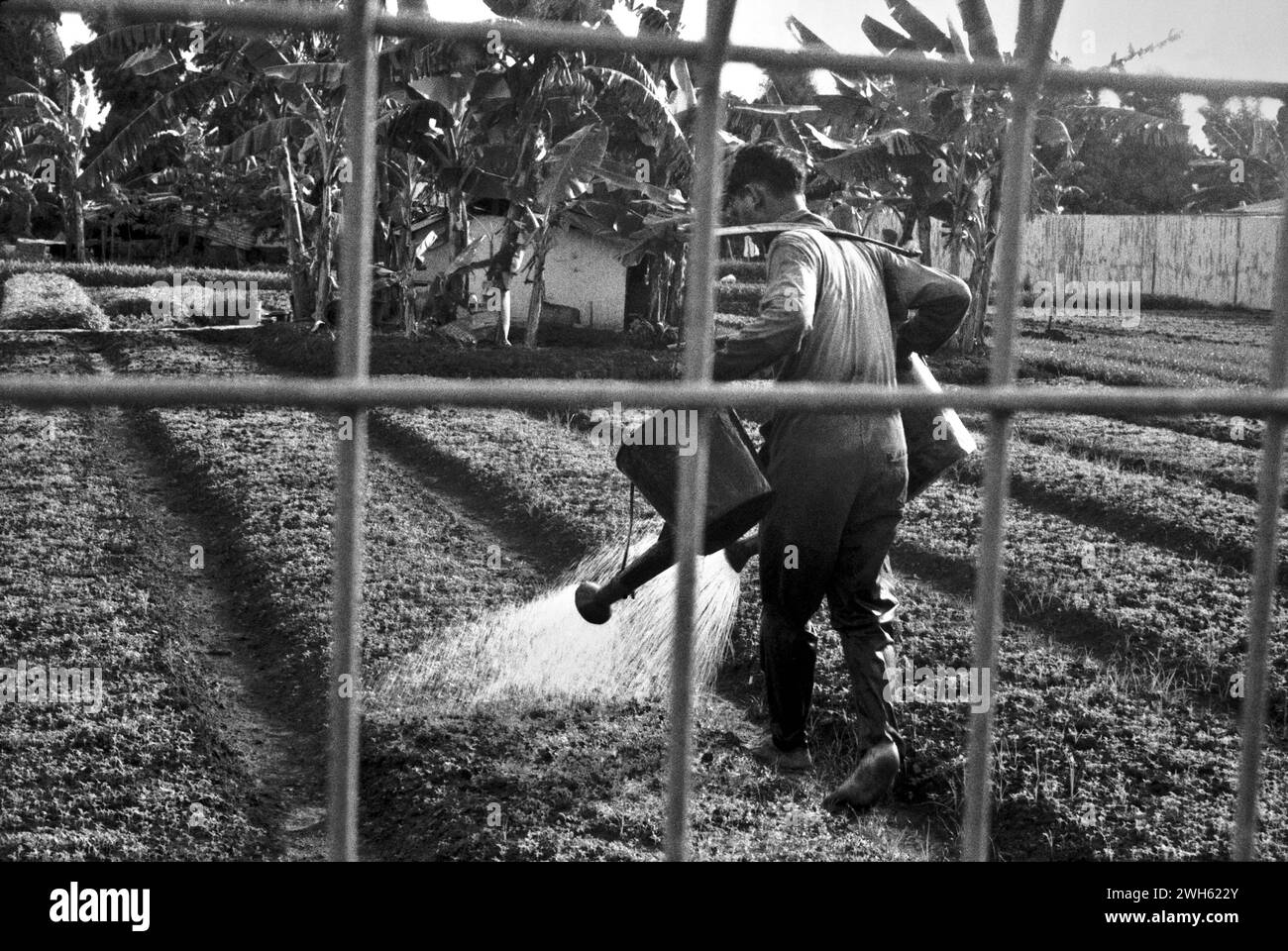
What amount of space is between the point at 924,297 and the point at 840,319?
0.39m

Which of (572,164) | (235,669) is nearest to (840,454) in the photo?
(235,669)

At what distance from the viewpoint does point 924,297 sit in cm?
387

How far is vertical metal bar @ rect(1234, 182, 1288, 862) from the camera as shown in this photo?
159cm

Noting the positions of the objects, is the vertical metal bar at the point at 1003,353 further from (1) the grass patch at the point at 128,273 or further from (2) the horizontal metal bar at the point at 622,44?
(1) the grass patch at the point at 128,273

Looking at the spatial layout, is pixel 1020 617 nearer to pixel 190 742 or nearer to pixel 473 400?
pixel 190 742

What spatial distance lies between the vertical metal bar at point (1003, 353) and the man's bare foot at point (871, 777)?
223cm

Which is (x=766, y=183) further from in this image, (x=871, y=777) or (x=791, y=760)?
(x=791, y=760)

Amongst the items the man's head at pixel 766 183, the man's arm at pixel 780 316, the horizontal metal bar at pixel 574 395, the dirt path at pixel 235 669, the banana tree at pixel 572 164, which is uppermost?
the banana tree at pixel 572 164

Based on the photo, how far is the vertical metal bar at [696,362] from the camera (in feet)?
4.61

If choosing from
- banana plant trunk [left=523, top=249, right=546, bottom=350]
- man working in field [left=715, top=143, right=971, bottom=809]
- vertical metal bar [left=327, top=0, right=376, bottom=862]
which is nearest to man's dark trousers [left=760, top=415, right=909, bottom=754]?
man working in field [left=715, top=143, right=971, bottom=809]

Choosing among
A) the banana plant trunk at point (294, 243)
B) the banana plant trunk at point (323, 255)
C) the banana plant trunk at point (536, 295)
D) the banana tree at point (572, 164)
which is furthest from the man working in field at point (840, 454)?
the banana plant trunk at point (294, 243)

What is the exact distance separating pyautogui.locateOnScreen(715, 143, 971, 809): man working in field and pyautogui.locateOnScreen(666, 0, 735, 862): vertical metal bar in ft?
6.50

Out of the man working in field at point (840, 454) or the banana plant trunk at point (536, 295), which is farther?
the banana plant trunk at point (536, 295)
